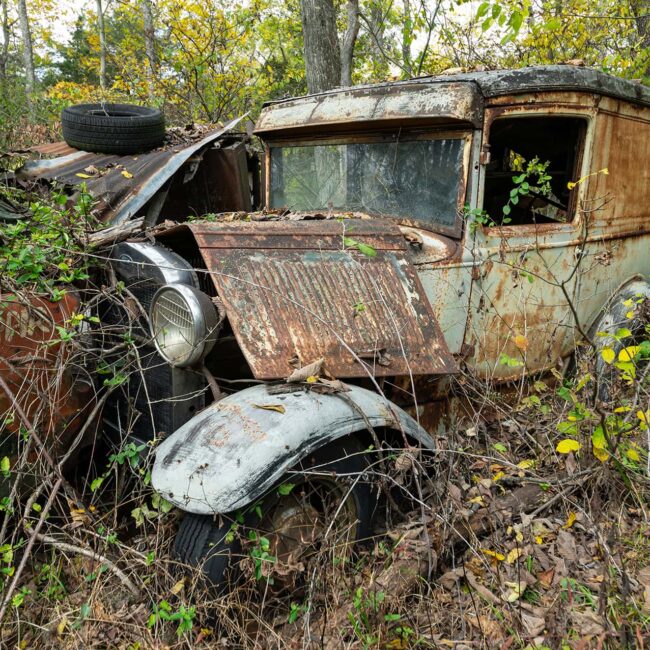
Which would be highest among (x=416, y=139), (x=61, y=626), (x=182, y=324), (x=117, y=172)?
(x=416, y=139)

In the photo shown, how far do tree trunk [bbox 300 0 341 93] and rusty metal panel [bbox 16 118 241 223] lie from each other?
2.19m

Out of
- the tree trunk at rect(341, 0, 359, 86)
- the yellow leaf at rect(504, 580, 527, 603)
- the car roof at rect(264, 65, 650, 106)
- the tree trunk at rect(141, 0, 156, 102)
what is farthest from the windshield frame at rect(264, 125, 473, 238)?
the tree trunk at rect(141, 0, 156, 102)

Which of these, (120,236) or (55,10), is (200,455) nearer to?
(120,236)

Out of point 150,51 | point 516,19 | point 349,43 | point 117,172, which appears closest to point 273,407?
point 117,172

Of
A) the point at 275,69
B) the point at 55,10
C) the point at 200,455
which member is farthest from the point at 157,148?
the point at 55,10

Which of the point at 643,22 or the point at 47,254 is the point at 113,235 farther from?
the point at 643,22

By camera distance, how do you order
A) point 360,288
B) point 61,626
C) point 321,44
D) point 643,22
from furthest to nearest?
point 643,22, point 321,44, point 360,288, point 61,626

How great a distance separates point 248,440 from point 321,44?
607 cm

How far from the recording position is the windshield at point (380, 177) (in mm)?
2997

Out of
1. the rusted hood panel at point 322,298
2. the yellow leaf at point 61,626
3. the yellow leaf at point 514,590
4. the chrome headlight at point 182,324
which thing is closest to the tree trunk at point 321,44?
the rusted hood panel at point 322,298

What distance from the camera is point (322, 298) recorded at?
2643 millimetres

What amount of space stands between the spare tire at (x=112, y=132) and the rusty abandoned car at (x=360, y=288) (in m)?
2.08

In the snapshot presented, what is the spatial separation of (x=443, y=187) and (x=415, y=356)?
93cm

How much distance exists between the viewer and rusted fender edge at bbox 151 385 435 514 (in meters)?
2.02
